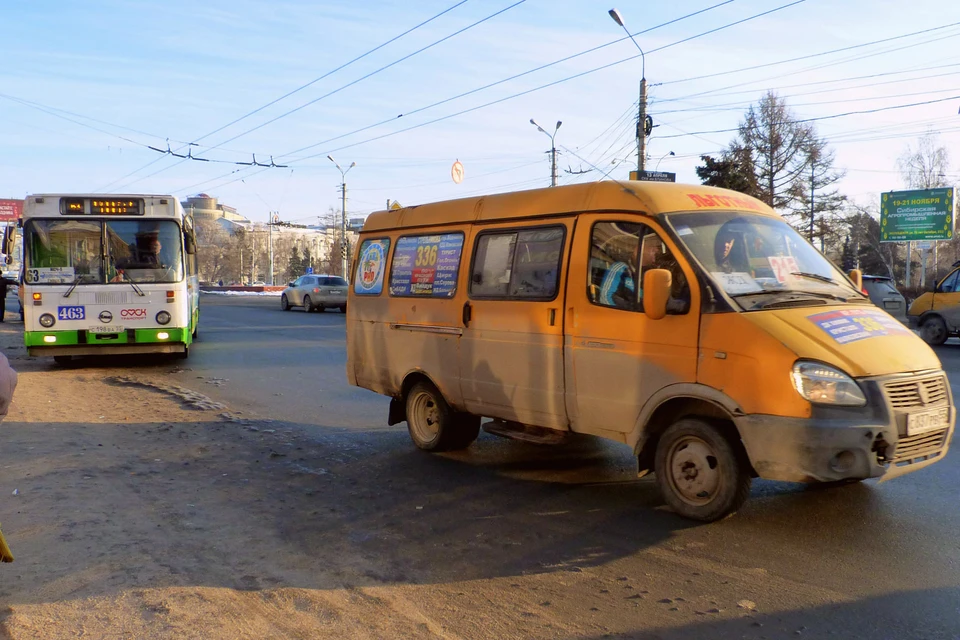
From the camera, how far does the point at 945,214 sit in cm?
3906

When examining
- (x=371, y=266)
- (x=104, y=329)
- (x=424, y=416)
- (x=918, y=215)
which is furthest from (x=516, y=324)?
(x=918, y=215)

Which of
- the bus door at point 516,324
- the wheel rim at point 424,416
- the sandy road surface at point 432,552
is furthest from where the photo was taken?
the wheel rim at point 424,416

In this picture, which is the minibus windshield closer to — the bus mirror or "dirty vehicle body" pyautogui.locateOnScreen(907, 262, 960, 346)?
the bus mirror

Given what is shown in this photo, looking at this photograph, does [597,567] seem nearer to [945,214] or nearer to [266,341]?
[266,341]

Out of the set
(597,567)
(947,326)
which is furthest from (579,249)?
(947,326)

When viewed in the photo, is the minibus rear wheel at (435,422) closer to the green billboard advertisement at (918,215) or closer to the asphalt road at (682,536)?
the asphalt road at (682,536)

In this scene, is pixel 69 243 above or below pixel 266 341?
above

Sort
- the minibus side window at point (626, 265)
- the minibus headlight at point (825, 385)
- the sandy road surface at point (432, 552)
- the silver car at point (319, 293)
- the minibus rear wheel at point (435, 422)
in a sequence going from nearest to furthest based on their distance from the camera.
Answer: the sandy road surface at point (432, 552), the minibus headlight at point (825, 385), the minibus side window at point (626, 265), the minibus rear wheel at point (435, 422), the silver car at point (319, 293)

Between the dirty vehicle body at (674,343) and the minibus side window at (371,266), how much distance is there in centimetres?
73

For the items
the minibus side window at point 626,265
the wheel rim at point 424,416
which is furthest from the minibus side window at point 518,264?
the wheel rim at point 424,416

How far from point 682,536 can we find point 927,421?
165 centimetres

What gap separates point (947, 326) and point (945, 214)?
24021 mm

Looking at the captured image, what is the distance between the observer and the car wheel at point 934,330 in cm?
1872

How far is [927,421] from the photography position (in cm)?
506
